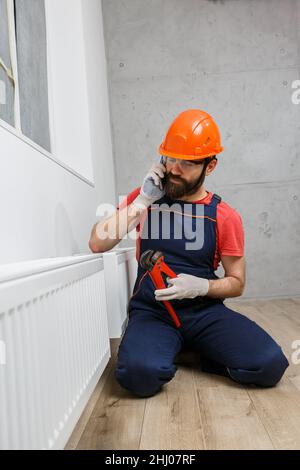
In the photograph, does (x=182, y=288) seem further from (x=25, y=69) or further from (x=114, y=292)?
(x=25, y=69)

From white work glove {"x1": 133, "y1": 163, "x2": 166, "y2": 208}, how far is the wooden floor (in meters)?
0.73

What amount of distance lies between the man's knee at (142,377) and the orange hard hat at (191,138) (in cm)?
82

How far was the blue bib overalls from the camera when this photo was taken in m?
1.74

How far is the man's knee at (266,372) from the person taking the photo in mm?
1761

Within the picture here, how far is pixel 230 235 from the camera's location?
202 cm

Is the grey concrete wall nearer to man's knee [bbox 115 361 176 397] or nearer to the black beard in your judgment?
the black beard

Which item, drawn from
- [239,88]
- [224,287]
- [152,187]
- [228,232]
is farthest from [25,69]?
[239,88]

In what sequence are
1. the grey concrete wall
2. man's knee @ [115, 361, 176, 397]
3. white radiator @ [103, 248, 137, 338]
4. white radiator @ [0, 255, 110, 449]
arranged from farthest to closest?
the grey concrete wall
white radiator @ [103, 248, 137, 338]
man's knee @ [115, 361, 176, 397]
white radiator @ [0, 255, 110, 449]

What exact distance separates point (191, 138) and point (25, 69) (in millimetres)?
912

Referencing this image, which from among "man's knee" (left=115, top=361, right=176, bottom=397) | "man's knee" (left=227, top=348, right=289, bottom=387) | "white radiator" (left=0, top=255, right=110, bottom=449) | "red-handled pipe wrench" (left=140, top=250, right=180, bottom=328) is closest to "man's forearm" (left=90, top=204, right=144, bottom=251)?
"red-handled pipe wrench" (left=140, top=250, right=180, bottom=328)

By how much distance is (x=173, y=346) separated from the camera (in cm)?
188

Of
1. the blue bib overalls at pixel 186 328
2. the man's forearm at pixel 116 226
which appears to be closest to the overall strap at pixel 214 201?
the blue bib overalls at pixel 186 328

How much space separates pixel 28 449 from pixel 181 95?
3759 mm
